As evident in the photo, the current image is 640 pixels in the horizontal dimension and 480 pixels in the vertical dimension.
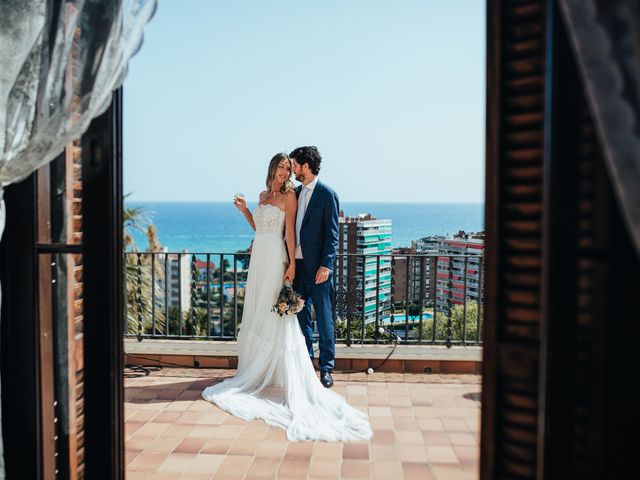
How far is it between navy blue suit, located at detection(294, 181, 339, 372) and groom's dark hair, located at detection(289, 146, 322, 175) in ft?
0.41

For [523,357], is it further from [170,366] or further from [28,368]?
[170,366]

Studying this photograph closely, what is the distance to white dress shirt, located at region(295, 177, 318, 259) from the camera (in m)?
4.48

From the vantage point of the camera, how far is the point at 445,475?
3029mm

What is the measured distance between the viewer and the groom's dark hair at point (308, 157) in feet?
14.5

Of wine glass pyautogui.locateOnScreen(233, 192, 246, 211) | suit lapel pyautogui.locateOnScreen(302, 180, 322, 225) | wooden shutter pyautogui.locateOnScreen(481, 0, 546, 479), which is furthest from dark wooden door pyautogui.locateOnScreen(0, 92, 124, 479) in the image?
wine glass pyautogui.locateOnScreen(233, 192, 246, 211)

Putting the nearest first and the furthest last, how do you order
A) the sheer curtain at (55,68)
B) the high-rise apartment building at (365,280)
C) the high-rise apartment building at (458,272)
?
the sheer curtain at (55,68) → the high-rise apartment building at (458,272) → the high-rise apartment building at (365,280)

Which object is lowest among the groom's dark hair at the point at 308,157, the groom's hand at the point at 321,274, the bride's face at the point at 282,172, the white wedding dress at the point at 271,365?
the white wedding dress at the point at 271,365

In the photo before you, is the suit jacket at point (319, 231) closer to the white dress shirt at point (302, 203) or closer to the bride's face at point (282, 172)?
the white dress shirt at point (302, 203)

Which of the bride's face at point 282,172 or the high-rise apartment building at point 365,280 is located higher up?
the bride's face at point 282,172

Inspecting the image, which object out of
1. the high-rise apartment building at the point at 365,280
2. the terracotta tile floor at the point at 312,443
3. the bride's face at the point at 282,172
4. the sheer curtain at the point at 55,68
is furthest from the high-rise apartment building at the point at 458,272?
the sheer curtain at the point at 55,68

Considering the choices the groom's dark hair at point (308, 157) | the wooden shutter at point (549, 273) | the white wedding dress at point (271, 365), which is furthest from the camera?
the groom's dark hair at point (308, 157)

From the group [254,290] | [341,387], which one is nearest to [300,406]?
[341,387]

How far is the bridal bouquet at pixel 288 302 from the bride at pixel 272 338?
0.05 m

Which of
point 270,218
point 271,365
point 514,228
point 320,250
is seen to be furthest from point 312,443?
point 514,228
